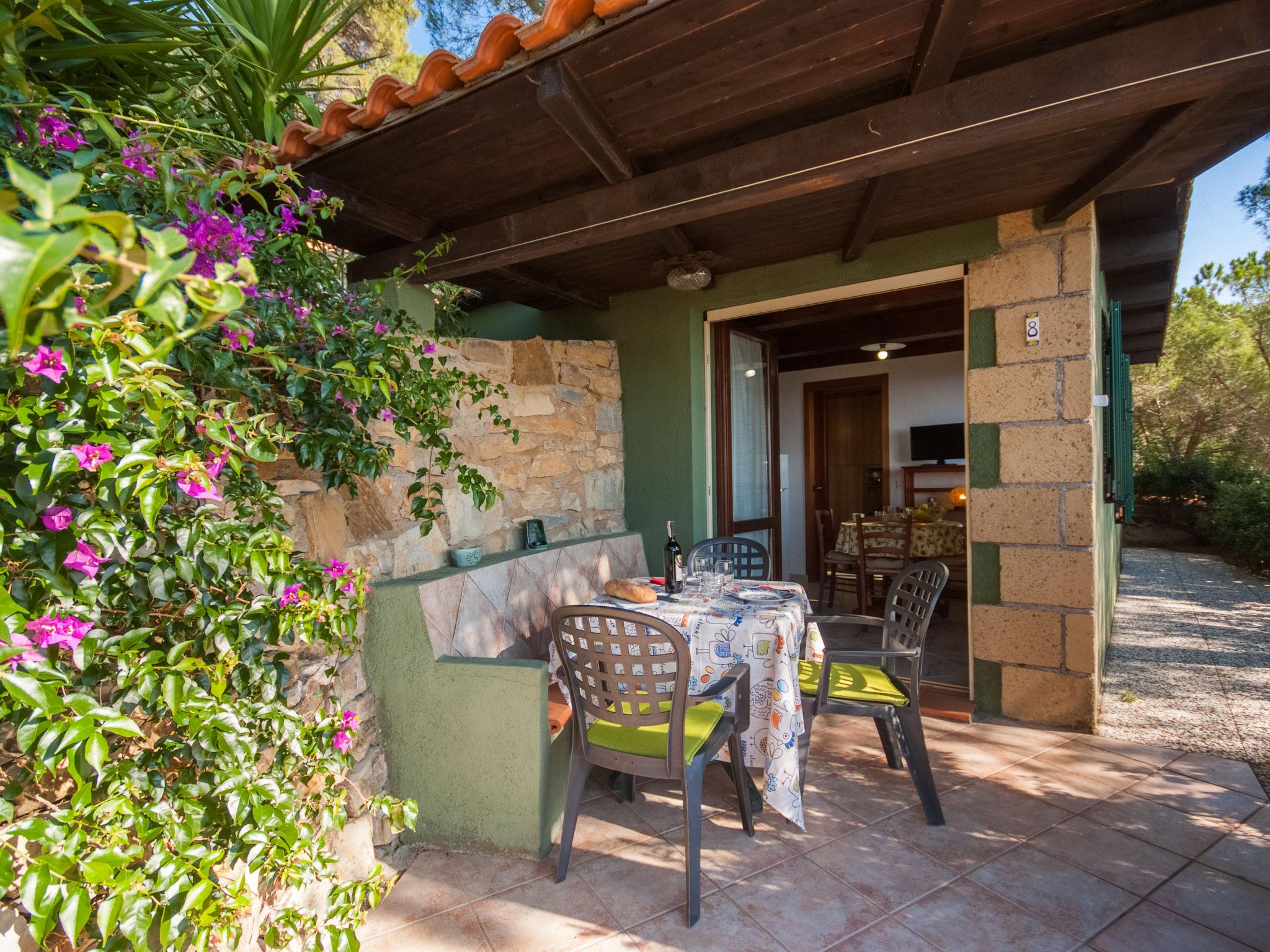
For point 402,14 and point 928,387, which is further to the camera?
point 928,387

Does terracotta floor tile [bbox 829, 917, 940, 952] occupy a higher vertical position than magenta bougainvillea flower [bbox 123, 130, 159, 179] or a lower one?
lower

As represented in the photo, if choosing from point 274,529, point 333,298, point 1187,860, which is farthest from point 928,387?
point 274,529

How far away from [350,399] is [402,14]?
389 cm

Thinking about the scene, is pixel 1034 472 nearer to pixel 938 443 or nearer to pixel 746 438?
pixel 746 438

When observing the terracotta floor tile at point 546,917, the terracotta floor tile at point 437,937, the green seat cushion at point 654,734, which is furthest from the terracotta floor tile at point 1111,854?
the terracotta floor tile at point 437,937

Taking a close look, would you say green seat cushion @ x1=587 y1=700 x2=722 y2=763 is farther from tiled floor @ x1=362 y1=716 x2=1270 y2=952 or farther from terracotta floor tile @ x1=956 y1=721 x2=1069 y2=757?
terracotta floor tile @ x1=956 y1=721 x2=1069 y2=757

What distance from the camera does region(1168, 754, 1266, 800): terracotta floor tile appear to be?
96.1 inches

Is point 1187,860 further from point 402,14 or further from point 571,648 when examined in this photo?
point 402,14

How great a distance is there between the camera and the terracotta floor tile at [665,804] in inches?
91.4

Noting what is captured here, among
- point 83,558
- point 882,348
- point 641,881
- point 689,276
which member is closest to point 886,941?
point 641,881

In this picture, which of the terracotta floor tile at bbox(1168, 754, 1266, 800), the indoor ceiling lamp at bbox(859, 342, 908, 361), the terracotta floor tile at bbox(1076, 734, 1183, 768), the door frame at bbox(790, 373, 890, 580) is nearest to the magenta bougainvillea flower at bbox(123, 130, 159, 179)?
the terracotta floor tile at bbox(1076, 734, 1183, 768)

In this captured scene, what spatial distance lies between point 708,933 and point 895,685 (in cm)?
117

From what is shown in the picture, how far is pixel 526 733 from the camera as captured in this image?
211 centimetres

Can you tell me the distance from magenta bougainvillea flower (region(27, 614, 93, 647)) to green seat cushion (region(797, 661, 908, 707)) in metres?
2.02
